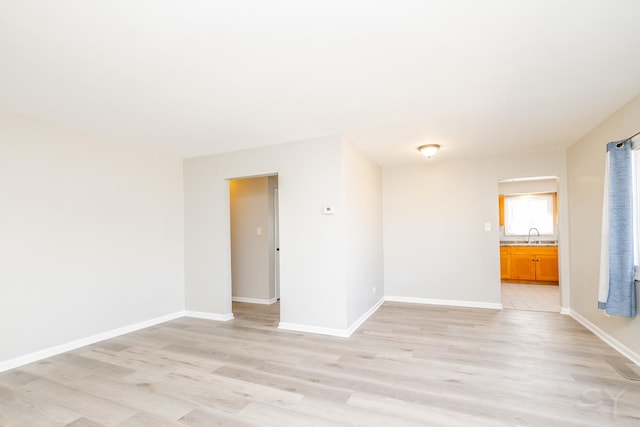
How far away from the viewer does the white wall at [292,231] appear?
12.1ft

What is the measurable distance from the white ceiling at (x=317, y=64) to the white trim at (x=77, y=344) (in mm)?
2356

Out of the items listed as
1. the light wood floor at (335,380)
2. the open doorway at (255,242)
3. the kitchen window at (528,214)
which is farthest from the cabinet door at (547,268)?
the open doorway at (255,242)

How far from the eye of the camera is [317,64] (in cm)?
216

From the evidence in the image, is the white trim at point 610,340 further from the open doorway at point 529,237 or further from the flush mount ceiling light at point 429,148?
the flush mount ceiling light at point 429,148

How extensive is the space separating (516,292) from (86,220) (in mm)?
7185

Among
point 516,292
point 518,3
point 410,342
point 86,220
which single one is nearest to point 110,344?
point 86,220

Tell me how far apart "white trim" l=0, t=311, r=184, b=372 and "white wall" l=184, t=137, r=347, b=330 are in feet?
1.79

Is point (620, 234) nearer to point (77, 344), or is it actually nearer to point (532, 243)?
point (532, 243)

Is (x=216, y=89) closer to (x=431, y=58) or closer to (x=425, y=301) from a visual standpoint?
(x=431, y=58)

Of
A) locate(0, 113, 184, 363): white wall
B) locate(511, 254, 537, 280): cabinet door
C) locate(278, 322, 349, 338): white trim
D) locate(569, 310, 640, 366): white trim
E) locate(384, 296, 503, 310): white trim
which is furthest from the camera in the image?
locate(511, 254, 537, 280): cabinet door

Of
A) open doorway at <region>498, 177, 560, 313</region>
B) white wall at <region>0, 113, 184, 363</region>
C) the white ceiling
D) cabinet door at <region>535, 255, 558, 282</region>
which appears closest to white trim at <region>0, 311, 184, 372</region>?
white wall at <region>0, 113, 184, 363</region>

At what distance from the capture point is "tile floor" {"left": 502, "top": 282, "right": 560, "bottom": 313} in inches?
191

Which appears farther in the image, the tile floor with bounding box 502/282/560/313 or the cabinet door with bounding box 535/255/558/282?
Result: the cabinet door with bounding box 535/255/558/282

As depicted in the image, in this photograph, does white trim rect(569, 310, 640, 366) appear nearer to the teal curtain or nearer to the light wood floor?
the light wood floor
